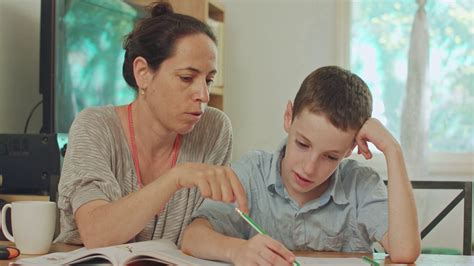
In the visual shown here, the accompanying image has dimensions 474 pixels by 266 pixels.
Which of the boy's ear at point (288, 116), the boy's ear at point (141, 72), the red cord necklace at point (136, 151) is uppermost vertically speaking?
the boy's ear at point (141, 72)

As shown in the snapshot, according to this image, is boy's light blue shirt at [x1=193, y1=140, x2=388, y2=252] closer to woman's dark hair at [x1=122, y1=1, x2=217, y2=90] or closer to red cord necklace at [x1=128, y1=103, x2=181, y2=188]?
red cord necklace at [x1=128, y1=103, x2=181, y2=188]

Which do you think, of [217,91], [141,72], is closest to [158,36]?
[141,72]

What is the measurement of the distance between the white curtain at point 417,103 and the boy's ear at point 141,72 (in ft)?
7.10

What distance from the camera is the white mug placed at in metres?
1.26

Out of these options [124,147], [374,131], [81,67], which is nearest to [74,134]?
[124,147]

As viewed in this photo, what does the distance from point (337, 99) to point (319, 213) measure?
0.77 ft

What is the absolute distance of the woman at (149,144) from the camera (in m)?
1.25

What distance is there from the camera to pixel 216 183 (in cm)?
114

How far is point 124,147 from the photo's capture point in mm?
1514

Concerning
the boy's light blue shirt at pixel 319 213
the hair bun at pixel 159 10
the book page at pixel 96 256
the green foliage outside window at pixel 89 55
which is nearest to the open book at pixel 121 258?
the book page at pixel 96 256

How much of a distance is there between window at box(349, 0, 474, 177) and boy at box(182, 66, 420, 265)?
2.17m

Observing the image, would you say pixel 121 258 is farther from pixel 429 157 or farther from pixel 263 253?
pixel 429 157

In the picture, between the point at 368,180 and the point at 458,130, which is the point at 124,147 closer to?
the point at 368,180

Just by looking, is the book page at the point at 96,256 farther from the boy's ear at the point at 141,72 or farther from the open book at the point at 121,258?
the boy's ear at the point at 141,72
